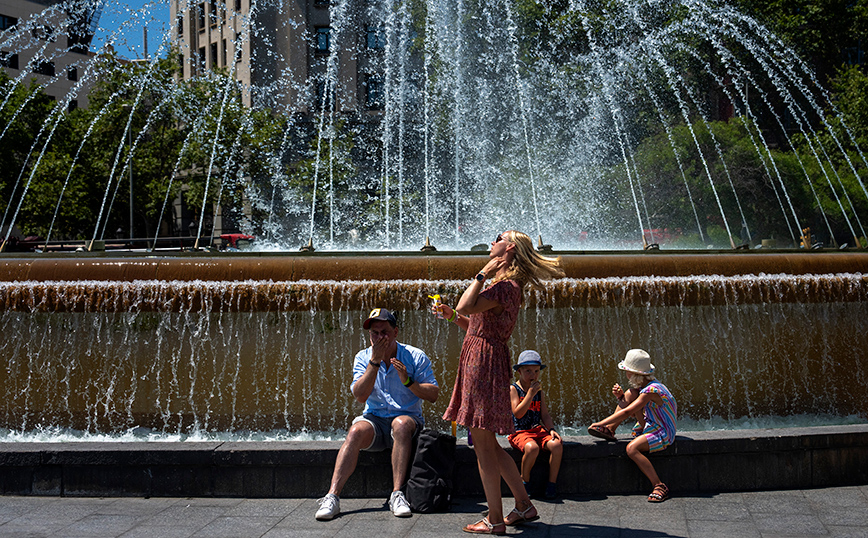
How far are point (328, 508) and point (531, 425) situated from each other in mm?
1413

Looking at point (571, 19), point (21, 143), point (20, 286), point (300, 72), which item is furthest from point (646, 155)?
point (21, 143)

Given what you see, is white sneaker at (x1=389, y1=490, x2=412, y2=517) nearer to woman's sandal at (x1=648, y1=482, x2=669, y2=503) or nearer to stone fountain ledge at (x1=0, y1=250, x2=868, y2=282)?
woman's sandal at (x1=648, y1=482, x2=669, y2=503)

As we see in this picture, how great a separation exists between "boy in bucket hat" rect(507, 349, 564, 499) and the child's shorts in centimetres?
57

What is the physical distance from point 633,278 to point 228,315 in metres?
3.39

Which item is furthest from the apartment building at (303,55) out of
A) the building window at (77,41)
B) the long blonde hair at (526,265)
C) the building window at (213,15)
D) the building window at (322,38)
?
the long blonde hair at (526,265)

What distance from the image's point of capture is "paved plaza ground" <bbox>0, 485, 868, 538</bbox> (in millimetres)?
4258

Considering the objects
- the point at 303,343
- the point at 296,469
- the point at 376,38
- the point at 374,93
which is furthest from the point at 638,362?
the point at 376,38

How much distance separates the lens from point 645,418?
5.10 metres

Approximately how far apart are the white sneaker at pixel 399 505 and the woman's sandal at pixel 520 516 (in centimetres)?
60

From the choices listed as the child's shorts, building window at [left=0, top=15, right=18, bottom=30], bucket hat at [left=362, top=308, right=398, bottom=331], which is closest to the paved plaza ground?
the child's shorts

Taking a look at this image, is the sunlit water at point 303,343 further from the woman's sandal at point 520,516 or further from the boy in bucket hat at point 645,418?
the woman's sandal at point 520,516

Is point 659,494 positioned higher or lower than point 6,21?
lower

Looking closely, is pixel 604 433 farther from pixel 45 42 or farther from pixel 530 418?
pixel 45 42

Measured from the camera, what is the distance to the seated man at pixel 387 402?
183 inches
